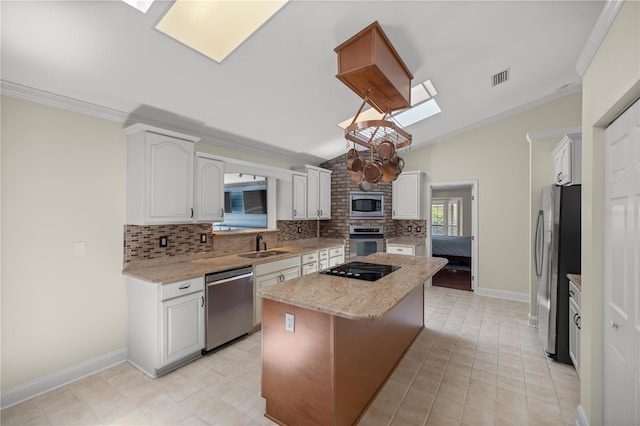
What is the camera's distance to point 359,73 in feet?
6.94

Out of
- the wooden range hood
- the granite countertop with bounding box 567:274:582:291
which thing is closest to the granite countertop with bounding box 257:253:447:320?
the granite countertop with bounding box 567:274:582:291

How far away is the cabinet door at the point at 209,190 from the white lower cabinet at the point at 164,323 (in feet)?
2.57

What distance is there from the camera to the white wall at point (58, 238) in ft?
6.95

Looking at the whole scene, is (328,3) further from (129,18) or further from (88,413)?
(88,413)

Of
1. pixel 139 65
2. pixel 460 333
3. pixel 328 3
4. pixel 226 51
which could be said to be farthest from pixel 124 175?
pixel 460 333

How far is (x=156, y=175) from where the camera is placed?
266 centimetres

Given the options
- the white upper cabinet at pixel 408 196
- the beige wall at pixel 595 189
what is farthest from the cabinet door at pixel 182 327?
the white upper cabinet at pixel 408 196

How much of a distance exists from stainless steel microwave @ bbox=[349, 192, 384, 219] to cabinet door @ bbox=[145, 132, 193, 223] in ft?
10.6

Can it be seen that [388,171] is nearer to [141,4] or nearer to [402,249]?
[141,4]

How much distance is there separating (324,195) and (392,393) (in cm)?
361

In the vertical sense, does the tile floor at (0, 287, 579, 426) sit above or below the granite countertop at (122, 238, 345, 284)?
below

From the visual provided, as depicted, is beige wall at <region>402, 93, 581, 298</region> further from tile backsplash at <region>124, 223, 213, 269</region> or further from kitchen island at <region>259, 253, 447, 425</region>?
tile backsplash at <region>124, 223, 213, 269</region>

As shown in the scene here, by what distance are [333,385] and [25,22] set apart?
2837 mm

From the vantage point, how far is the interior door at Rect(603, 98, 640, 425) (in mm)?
1290
